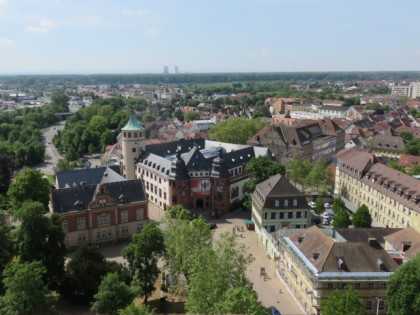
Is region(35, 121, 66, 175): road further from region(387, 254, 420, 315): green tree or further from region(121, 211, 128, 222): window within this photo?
region(387, 254, 420, 315): green tree

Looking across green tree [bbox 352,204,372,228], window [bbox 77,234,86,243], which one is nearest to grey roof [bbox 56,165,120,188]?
window [bbox 77,234,86,243]

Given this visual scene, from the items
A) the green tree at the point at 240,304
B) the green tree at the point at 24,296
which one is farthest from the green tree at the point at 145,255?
the green tree at the point at 240,304

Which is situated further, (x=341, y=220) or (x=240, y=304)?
(x=341, y=220)

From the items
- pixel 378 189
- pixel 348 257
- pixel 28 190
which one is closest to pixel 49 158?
pixel 28 190

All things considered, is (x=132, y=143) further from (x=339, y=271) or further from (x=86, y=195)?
(x=339, y=271)

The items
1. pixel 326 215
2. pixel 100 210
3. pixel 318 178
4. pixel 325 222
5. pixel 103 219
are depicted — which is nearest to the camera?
pixel 100 210

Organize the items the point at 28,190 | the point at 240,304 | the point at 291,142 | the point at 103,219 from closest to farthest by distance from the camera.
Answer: the point at 240,304 → the point at 103,219 → the point at 28,190 → the point at 291,142

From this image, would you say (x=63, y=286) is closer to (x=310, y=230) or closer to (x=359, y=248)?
(x=310, y=230)
